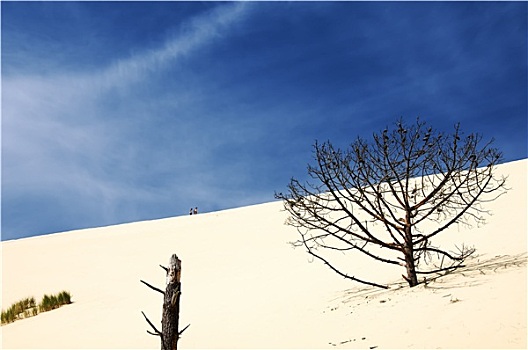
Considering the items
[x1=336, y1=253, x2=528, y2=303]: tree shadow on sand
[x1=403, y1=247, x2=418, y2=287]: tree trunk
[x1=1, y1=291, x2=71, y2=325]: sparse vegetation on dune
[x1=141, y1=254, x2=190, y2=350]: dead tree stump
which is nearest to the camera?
[x1=141, y1=254, x2=190, y2=350]: dead tree stump

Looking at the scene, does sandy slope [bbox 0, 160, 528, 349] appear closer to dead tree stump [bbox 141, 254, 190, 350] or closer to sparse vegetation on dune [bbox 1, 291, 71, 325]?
sparse vegetation on dune [bbox 1, 291, 71, 325]

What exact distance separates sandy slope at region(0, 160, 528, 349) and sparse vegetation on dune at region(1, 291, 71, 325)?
0.42 metres

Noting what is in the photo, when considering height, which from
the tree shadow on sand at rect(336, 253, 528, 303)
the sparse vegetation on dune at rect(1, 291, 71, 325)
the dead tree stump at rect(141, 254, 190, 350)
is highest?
the sparse vegetation on dune at rect(1, 291, 71, 325)

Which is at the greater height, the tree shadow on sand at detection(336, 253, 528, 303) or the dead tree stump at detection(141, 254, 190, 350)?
the dead tree stump at detection(141, 254, 190, 350)

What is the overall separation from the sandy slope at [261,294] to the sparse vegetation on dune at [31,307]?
0.42 meters

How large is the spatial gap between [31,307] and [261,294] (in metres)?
7.20

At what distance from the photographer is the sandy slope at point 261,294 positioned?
21.2 ft

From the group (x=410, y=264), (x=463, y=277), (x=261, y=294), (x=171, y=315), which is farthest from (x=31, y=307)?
(x=463, y=277)

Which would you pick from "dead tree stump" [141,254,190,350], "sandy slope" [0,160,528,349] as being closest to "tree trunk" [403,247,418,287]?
"sandy slope" [0,160,528,349]

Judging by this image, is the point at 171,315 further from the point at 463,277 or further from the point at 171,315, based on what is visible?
the point at 463,277

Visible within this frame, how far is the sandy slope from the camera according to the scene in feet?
21.2

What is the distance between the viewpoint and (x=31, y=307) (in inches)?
565

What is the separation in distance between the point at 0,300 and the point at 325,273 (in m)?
10.8

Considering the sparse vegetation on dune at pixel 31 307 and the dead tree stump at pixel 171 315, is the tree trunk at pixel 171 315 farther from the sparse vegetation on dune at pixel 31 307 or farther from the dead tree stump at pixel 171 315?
the sparse vegetation on dune at pixel 31 307
